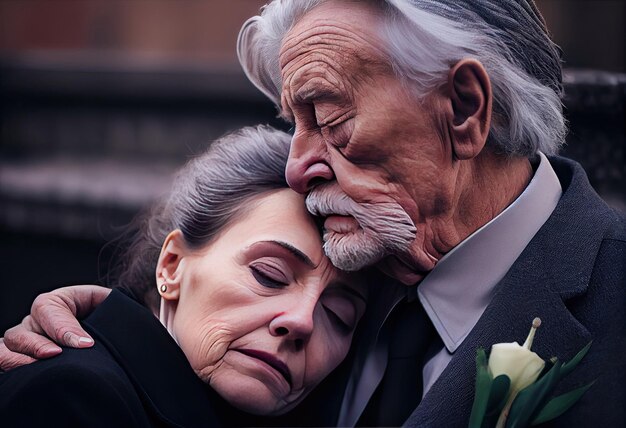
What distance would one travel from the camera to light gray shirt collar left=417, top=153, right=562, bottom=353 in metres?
3.04

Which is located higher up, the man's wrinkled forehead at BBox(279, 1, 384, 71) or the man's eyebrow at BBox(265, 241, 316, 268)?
the man's wrinkled forehead at BBox(279, 1, 384, 71)

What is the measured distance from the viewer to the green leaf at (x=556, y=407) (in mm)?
2627

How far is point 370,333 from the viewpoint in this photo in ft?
10.9

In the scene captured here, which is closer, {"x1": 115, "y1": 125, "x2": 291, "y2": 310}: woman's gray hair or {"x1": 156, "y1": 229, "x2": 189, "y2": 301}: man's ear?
{"x1": 156, "y1": 229, "x2": 189, "y2": 301}: man's ear

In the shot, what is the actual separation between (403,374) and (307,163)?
0.77 metres

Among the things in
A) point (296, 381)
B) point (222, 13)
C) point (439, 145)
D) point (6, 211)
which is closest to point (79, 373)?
point (296, 381)

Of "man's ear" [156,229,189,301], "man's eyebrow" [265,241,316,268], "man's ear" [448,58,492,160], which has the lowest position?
"man's ear" [156,229,189,301]

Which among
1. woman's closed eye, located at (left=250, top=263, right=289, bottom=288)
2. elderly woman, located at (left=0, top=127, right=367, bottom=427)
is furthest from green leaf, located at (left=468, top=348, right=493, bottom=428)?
woman's closed eye, located at (left=250, top=263, right=289, bottom=288)

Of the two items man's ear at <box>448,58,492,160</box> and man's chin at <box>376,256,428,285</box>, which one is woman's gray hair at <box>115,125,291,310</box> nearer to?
man's chin at <box>376,256,428,285</box>

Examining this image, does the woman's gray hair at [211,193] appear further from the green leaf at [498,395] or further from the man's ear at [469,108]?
the green leaf at [498,395]

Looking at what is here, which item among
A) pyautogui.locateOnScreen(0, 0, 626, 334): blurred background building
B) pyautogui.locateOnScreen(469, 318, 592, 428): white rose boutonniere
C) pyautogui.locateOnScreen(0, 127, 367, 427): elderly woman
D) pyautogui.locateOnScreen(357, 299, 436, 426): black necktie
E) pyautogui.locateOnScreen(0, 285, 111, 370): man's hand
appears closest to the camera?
pyautogui.locateOnScreen(469, 318, 592, 428): white rose boutonniere

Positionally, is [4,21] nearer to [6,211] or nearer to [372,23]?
[6,211]

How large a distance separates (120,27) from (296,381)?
5449mm

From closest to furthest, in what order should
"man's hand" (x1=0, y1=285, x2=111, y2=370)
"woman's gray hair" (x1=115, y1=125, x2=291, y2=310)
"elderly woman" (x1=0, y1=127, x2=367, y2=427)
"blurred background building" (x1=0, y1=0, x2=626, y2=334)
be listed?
"elderly woman" (x1=0, y1=127, x2=367, y2=427)
"man's hand" (x1=0, y1=285, x2=111, y2=370)
"woman's gray hair" (x1=115, y1=125, x2=291, y2=310)
"blurred background building" (x1=0, y1=0, x2=626, y2=334)
